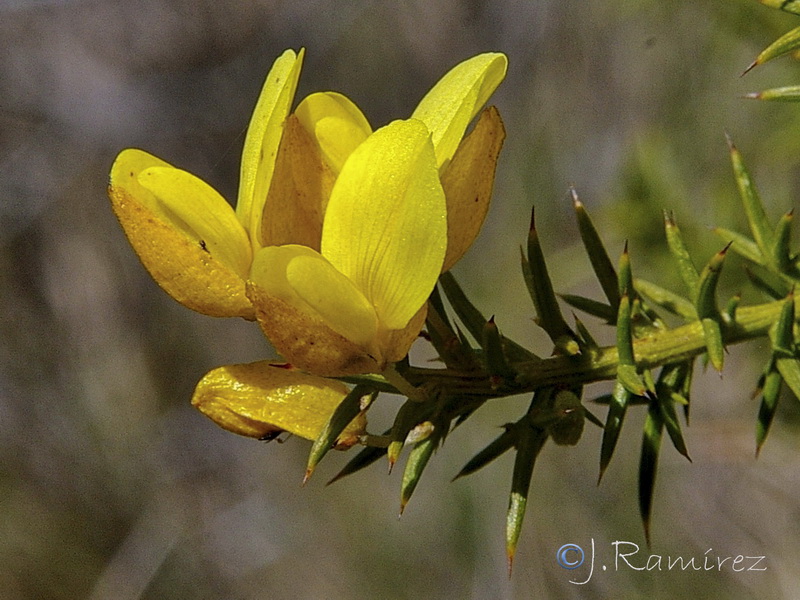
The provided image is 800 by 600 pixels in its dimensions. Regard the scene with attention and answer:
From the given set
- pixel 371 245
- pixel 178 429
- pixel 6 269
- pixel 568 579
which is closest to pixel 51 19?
pixel 6 269

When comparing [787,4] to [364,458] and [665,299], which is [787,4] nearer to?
[665,299]

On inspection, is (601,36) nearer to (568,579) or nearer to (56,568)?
(568,579)

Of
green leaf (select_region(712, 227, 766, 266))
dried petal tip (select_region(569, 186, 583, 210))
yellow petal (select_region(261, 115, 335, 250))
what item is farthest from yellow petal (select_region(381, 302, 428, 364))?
green leaf (select_region(712, 227, 766, 266))

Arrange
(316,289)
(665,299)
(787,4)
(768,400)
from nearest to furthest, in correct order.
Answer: (316,289)
(787,4)
(768,400)
(665,299)

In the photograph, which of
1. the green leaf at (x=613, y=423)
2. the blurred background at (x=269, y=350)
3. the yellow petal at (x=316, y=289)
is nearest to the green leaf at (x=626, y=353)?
A: the green leaf at (x=613, y=423)

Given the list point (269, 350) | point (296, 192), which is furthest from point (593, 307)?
point (269, 350)

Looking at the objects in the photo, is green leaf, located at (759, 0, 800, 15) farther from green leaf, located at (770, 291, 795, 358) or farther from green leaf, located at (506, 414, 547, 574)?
green leaf, located at (506, 414, 547, 574)
